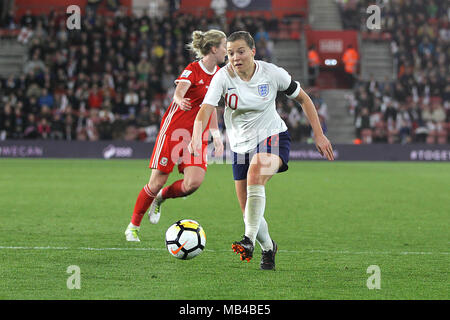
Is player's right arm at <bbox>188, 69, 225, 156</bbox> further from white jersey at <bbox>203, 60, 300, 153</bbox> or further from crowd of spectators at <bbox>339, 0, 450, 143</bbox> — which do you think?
crowd of spectators at <bbox>339, 0, 450, 143</bbox>

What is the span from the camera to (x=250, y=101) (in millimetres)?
6164

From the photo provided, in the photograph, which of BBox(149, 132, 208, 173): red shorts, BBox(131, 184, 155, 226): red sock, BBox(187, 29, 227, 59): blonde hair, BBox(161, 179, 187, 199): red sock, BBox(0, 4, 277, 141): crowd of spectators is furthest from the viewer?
BBox(0, 4, 277, 141): crowd of spectators

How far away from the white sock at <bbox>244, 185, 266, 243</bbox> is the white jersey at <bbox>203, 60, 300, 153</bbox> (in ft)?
1.37

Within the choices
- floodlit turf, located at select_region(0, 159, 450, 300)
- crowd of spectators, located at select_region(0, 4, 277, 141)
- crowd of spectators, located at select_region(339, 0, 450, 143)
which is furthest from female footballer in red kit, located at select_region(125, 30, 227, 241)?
crowd of spectators, located at select_region(339, 0, 450, 143)

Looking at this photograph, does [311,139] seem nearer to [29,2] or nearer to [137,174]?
[137,174]

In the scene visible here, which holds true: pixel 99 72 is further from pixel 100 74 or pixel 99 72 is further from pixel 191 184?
pixel 191 184

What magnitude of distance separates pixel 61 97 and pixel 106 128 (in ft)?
8.12

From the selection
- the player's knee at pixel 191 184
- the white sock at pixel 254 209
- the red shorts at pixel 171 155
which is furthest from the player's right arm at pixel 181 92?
the white sock at pixel 254 209

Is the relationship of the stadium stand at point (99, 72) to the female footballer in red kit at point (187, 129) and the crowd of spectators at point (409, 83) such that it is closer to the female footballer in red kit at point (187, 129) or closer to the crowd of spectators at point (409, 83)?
the crowd of spectators at point (409, 83)

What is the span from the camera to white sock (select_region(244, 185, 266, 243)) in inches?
235

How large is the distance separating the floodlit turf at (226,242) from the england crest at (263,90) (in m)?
1.50

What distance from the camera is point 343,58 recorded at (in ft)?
100

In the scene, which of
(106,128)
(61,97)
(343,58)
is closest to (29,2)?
(61,97)
